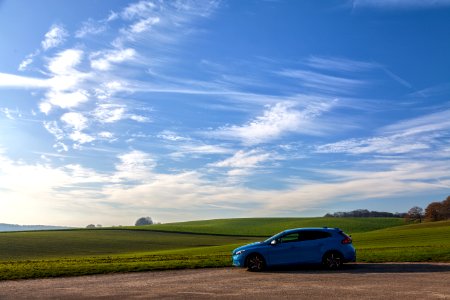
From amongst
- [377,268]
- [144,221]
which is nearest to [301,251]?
[377,268]

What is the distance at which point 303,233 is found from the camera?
58.4ft

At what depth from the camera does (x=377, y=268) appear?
17297 mm

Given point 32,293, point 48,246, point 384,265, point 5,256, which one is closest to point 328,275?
point 384,265

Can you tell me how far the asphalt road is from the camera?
39.3 ft

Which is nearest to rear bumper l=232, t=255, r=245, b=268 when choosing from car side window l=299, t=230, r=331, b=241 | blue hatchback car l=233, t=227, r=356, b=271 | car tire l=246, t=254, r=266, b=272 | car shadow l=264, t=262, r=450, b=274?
blue hatchback car l=233, t=227, r=356, b=271

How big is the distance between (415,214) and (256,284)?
100m

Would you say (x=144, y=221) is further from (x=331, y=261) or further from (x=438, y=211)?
(x=331, y=261)

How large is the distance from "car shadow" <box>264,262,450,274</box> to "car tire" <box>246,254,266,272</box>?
26cm

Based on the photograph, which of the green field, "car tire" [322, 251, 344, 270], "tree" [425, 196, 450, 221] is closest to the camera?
"car tire" [322, 251, 344, 270]

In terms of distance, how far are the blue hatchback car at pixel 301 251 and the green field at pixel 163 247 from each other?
2.85 metres

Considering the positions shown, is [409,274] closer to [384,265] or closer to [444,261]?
[384,265]

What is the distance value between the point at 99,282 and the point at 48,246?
49.8m

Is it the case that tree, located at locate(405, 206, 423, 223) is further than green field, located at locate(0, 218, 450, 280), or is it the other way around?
tree, located at locate(405, 206, 423, 223)

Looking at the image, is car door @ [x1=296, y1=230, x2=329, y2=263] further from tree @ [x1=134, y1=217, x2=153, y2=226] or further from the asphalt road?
tree @ [x1=134, y1=217, x2=153, y2=226]
